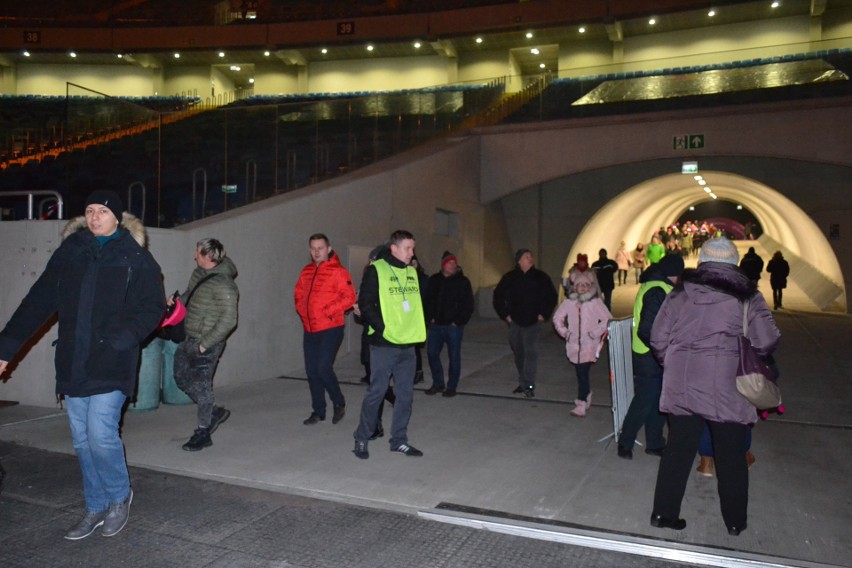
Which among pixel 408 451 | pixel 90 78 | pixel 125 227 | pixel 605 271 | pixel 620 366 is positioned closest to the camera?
pixel 125 227

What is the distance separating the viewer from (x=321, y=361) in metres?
7.06

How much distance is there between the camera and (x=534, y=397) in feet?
28.8

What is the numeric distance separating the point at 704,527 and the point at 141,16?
37567mm

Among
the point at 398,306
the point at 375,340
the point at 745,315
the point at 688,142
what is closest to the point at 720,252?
the point at 745,315

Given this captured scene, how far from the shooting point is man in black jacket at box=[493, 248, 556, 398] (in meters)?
8.32

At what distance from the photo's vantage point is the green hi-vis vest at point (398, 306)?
5961 millimetres

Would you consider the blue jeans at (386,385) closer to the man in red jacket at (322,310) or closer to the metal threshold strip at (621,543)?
the man in red jacket at (322,310)

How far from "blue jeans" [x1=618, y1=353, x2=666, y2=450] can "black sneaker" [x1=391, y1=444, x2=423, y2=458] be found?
1.71 meters

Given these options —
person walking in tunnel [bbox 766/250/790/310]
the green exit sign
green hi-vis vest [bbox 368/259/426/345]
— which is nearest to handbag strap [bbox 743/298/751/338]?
green hi-vis vest [bbox 368/259/426/345]

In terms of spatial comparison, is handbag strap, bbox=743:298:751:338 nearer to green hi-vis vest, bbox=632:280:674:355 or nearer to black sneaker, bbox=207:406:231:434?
green hi-vis vest, bbox=632:280:674:355

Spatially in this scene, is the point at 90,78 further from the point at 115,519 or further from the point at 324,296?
the point at 115,519

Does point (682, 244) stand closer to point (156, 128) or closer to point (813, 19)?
point (813, 19)

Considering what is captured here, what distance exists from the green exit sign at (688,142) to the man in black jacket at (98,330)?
578 inches

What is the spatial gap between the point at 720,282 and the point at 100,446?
12.4 ft
